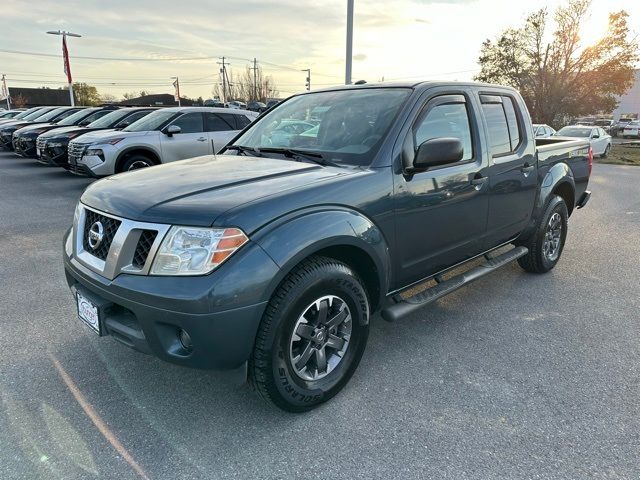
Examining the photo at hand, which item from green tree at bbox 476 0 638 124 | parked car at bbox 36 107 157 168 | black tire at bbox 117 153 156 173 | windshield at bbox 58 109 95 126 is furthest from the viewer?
green tree at bbox 476 0 638 124

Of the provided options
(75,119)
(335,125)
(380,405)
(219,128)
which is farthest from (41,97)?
(380,405)

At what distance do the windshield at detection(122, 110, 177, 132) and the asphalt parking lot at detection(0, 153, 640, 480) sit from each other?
19.9 feet

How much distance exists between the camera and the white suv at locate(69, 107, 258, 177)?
354 inches

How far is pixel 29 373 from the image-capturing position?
2.98 metres

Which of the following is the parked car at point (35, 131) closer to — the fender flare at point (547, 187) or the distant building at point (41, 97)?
the fender flare at point (547, 187)

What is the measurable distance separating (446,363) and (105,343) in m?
2.42

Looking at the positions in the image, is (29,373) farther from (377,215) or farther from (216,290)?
(377,215)

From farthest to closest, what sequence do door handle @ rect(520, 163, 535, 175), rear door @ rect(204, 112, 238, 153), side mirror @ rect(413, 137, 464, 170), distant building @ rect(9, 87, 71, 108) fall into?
distant building @ rect(9, 87, 71, 108) → rear door @ rect(204, 112, 238, 153) → door handle @ rect(520, 163, 535, 175) → side mirror @ rect(413, 137, 464, 170)

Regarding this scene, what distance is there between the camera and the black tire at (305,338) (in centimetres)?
236

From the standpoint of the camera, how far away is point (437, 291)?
11.1ft

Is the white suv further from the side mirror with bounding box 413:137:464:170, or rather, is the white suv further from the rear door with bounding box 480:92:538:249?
the side mirror with bounding box 413:137:464:170

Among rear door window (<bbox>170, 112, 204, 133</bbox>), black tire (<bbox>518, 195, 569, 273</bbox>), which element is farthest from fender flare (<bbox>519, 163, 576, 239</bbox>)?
rear door window (<bbox>170, 112, 204, 133</bbox>)

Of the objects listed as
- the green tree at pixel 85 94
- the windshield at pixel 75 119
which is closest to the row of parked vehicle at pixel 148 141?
the windshield at pixel 75 119

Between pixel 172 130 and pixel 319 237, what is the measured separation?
25.3 feet
